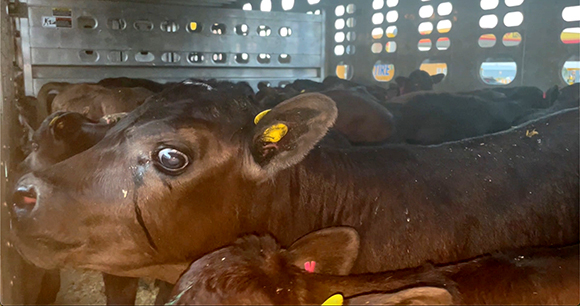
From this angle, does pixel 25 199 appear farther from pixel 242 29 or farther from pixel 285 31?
pixel 285 31

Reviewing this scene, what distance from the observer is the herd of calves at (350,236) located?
2.83 feet

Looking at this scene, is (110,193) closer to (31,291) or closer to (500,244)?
(31,291)

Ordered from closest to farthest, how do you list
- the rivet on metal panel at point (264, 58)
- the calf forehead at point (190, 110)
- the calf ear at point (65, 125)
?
the calf forehead at point (190, 110), the calf ear at point (65, 125), the rivet on metal panel at point (264, 58)

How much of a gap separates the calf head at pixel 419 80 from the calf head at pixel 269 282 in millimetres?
873


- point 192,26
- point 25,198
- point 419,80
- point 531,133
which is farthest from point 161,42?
point 531,133

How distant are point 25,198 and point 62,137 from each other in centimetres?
24

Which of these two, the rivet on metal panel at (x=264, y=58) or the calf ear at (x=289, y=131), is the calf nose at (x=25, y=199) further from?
the rivet on metal panel at (x=264, y=58)

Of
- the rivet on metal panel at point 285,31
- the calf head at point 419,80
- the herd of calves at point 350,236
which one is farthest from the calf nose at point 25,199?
the calf head at point 419,80

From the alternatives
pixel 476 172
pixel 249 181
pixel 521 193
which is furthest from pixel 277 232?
pixel 521 193

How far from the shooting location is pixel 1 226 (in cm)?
109

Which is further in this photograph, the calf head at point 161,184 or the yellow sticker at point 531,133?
the yellow sticker at point 531,133

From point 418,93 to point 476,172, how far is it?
510 millimetres

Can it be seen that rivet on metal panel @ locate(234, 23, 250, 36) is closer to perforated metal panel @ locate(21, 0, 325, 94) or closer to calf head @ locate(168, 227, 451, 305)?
perforated metal panel @ locate(21, 0, 325, 94)

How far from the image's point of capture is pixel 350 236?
108 centimetres
